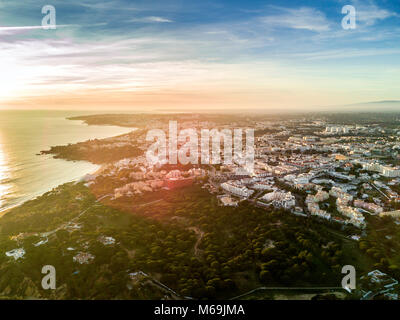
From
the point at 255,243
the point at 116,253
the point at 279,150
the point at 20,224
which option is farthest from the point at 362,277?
the point at 279,150

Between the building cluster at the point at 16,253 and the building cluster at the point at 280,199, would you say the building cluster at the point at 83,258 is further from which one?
the building cluster at the point at 280,199

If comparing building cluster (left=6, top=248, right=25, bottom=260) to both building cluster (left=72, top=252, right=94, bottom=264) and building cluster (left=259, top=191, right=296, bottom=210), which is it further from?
building cluster (left=259, top=191, right=296, bottom=210)

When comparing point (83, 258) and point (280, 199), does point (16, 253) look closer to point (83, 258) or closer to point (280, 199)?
point (83, 258)

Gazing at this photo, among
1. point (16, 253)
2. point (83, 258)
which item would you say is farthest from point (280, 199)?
point (16, 253)

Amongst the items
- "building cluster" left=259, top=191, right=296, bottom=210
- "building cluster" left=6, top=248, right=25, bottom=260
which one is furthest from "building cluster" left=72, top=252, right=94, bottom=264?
"building cluster" left=259, top=191, right=296, bottom=210

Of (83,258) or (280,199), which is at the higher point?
(280,199)

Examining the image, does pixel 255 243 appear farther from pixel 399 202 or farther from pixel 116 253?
pixel 399 202

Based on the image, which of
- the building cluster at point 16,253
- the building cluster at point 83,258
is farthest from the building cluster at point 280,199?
the building cluster at point 16,253

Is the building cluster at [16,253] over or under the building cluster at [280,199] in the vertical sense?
under

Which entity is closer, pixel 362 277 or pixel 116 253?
pixel 362 277

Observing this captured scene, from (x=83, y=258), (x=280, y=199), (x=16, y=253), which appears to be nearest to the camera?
(x=83, y=258)

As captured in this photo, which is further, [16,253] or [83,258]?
[16,253]
